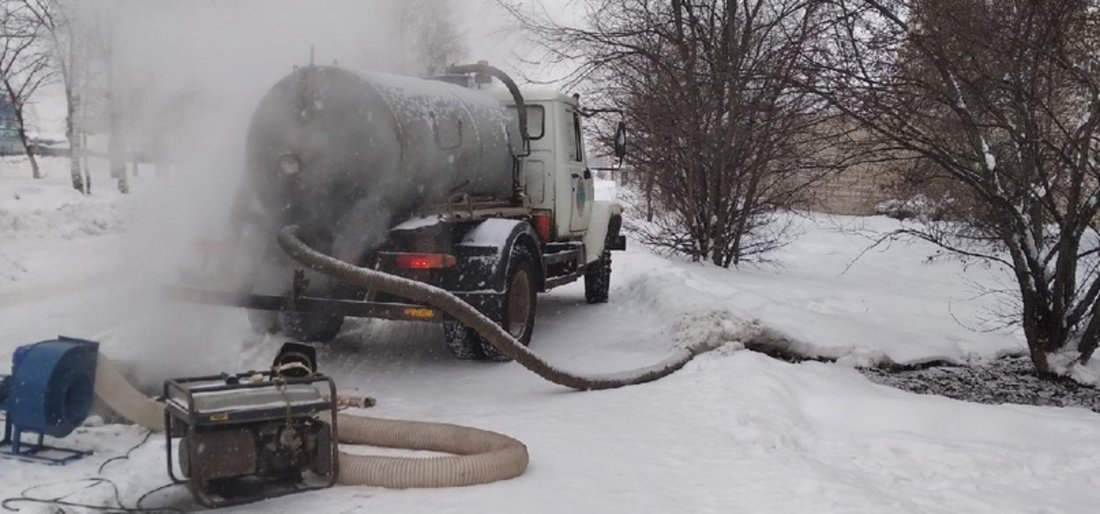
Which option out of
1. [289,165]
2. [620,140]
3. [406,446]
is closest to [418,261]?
[289,165]

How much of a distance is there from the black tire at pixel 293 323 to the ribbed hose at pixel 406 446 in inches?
113

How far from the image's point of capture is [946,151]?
8148 mm

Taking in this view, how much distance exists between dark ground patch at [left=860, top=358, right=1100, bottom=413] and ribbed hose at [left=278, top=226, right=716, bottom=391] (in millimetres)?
2879

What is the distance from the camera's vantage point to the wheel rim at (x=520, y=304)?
8037 mm

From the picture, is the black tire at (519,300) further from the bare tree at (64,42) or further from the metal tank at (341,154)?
the bare tree at (64,42)

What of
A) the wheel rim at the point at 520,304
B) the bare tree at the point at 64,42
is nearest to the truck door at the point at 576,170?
the wheel rim at the point at 520,304

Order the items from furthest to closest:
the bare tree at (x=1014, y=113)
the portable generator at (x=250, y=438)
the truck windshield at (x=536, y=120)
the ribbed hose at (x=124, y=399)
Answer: the truck windshield at (x=536, y=120) < the bare tree at (x=1014, y=113) < the ribbed hose at (x=124, y=399) < the portable generator at (x=250, y=438)

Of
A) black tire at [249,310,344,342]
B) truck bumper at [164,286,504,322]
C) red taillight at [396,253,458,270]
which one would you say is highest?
red taillight at [396,253,458,270]

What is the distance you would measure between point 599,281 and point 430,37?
12.2ft

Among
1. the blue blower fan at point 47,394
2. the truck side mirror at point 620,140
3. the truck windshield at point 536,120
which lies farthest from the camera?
the truck side mirror at point 620,140

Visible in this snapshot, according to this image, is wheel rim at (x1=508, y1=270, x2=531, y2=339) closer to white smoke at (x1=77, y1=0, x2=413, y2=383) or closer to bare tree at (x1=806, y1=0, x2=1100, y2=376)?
white smoke at (x1=77, y1=0, x2=413, y2=383)

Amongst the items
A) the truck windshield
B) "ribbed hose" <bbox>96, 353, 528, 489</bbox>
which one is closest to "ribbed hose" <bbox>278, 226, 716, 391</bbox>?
"ribbed hose" <bbox>96, 353, 528, 489</bbox>

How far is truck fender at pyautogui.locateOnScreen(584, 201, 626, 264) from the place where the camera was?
1104cm

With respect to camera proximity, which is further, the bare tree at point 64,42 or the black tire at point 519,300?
the black tire at point 519,300
